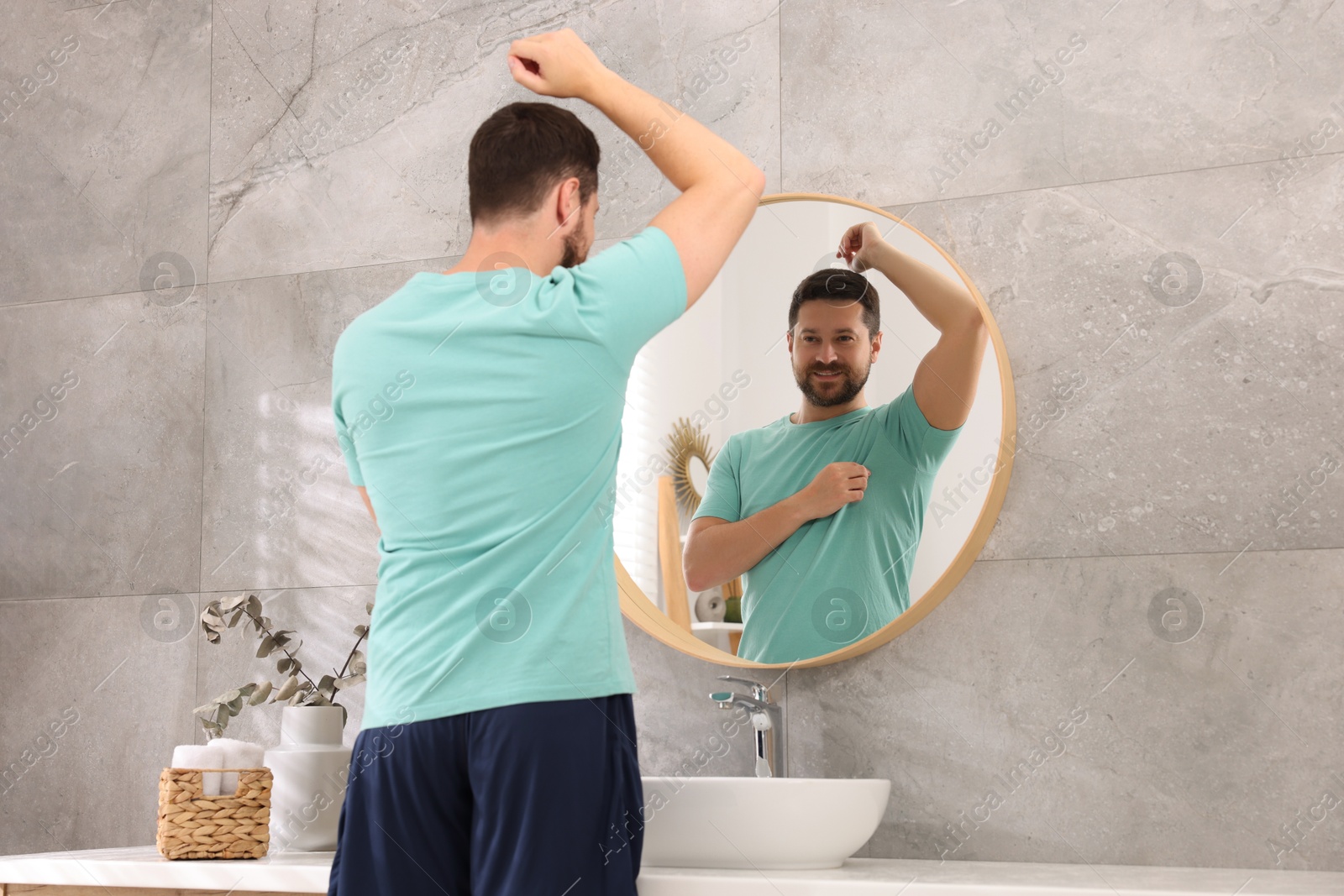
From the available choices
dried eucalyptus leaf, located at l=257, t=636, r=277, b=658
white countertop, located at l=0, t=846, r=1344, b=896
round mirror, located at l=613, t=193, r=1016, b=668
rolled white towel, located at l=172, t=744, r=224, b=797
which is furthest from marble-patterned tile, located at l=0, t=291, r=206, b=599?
round mirror, located at l=613, t=193, r=1016, b=668

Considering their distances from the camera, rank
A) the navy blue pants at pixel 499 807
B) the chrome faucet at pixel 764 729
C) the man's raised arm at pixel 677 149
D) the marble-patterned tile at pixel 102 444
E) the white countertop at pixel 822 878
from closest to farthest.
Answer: the navy blue pants at pixel 499 807 < the man's raised arm at pixel 677 149 < the white countertop at pixel 822 878 < the chrome faucet at pixel 764 729 < the marble-patterned tile at pixel 102 444

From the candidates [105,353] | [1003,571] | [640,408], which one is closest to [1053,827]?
[1003,571]

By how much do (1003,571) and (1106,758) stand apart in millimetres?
275

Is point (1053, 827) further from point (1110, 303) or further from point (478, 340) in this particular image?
point (478, 340)

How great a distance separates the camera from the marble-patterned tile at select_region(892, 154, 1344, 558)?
1513 millimetres

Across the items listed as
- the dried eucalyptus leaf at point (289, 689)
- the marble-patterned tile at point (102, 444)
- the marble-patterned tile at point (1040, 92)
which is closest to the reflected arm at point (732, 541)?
the marble-patterned tile at point (1040, 92)

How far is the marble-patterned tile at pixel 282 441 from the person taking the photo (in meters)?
1.96

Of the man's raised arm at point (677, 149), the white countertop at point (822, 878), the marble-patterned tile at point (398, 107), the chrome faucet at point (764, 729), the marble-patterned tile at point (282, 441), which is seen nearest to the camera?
the man's raised arm at point (677, 149)

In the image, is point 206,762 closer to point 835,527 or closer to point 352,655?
point 352,655

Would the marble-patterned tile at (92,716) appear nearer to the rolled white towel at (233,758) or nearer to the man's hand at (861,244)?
the rolled white towel at (233,758)

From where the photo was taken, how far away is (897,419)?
64.6 inches

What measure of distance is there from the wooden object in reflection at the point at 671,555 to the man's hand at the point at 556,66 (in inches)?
28.7

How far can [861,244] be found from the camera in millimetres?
1688

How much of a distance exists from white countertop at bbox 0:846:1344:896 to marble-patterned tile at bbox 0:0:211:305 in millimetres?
1058
